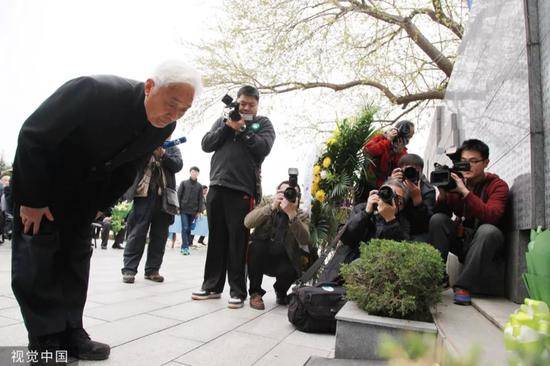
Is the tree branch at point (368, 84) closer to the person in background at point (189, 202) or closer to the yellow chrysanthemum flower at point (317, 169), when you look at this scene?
the person in background at point (189, 202)

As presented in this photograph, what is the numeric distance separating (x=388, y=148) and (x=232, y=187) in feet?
5.03

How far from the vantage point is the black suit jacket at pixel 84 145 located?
75.7 inches

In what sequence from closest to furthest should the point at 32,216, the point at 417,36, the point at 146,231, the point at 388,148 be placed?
the point at 32,216
the point at 388,148
the point at 146,231
the point at 417,36

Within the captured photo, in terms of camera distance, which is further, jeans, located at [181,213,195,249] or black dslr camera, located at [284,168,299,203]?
jeans, located at [181,213,195,249]

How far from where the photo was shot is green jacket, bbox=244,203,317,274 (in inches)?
148

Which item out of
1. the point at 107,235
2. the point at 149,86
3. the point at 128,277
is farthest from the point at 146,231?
the point at 107,235

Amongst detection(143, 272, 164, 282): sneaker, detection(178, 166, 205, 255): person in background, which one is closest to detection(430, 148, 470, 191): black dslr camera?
detection(143, 272, 164, 282): sneaker

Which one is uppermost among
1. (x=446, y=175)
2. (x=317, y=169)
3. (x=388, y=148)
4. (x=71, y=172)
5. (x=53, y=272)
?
(x=388, y=148)

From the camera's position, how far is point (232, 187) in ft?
12.5

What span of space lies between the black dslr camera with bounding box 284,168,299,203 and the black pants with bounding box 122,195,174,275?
5.94ft

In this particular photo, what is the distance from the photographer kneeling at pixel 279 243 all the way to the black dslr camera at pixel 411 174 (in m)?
0.93

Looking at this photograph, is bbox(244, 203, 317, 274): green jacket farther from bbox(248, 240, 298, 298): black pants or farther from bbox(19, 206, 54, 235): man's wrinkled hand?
bbox(19, 206, 54, 235): man's wrinkled hand

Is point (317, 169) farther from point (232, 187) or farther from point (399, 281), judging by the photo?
point (399, 281)

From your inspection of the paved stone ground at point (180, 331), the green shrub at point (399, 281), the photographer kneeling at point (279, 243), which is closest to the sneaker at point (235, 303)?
the paved stone ground at point (180, 331)
